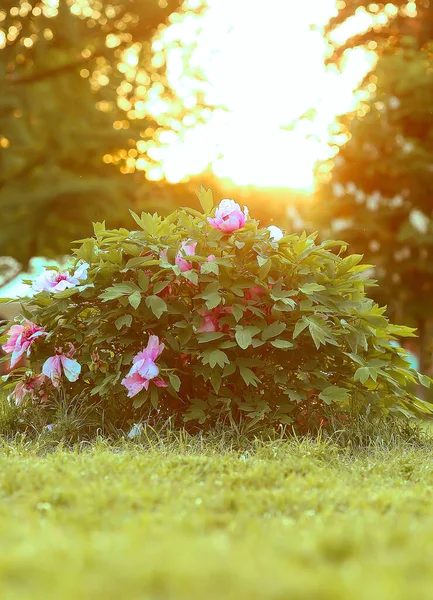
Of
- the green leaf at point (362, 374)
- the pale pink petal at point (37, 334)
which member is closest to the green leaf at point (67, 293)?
the pale pink petal at point (37, 334)

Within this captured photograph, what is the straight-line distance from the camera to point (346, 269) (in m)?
4.98

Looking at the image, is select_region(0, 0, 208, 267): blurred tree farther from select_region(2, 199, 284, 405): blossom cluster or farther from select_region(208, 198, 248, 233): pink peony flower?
select_region(208, 198, 248, 233): pink peony flower

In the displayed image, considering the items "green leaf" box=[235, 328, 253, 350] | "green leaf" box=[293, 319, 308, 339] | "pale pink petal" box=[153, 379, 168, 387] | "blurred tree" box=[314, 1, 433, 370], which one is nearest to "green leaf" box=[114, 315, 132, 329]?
"pale pink petal" box=[153, 379, 168, 387]

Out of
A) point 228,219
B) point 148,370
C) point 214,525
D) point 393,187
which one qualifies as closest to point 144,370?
point 148,370

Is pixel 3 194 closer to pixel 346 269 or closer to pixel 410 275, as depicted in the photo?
pixel 410 275

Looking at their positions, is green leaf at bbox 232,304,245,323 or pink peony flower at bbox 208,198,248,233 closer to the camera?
green leaf at bbox 232,304,245,323

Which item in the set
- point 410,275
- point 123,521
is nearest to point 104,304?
point 123,521

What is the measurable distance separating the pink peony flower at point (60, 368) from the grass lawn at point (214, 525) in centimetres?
84

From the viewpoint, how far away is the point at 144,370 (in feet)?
14.5

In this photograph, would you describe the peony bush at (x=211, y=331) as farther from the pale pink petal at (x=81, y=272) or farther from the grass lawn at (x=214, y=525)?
the grass lawn at (x=214, y=525)

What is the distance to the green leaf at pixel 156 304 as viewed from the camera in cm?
446

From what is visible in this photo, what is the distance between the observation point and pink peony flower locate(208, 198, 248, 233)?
4.66m

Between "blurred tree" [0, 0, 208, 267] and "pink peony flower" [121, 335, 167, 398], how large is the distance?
38.9 feet

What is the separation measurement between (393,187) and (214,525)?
13816 millimetres
